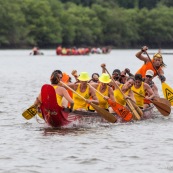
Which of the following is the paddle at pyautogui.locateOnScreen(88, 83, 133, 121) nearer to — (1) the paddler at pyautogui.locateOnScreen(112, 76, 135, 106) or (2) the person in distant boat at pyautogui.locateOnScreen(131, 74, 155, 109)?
(1) the paddler at pyautogui.locateOnScreen(112, 76, 135, 106)

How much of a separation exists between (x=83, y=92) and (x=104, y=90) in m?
0.94

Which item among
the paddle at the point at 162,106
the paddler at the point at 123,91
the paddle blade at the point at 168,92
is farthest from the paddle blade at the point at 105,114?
the paddle blade at the point at 168,92

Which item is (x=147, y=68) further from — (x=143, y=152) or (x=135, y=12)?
(x=135, y=12)

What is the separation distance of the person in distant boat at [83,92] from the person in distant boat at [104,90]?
1.83ft

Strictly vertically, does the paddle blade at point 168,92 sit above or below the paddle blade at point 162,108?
above

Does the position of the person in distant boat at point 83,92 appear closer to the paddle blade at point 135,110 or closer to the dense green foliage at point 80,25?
the paddle blade at point 135,110

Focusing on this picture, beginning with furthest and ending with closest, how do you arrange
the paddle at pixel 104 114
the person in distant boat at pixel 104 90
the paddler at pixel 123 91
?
the paddler at pixel 123 91, the person in distant boat at pixel 104 90, the paddle at pixel 104 114

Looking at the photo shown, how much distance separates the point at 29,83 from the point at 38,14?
340ft

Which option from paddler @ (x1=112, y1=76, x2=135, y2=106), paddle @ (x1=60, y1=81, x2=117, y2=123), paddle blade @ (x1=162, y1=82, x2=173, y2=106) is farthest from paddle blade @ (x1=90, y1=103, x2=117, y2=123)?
paddle blade @ (x1=162, y1=82, x2=173, y2=106)

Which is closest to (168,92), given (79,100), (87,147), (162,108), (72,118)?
(162,108)

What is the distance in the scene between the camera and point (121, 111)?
75.0 ft

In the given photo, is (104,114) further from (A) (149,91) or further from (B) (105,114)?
(A) (149,91)

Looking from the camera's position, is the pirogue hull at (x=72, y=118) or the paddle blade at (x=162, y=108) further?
the paddle blade at (x=162, y=108)

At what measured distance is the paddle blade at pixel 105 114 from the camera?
21.7m
